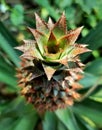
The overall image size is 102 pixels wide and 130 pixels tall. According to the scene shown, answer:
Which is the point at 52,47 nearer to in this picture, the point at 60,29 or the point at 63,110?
→ the point at 60,29

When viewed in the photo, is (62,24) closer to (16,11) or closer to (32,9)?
(16,11)

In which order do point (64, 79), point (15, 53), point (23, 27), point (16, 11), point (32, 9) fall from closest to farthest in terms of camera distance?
point (64, 79)
point (15, 53)
point (16, 11)
point (23, 27)
point (32, 9)

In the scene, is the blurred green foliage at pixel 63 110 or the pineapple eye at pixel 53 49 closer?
the pineapple eye at pixel 53 49

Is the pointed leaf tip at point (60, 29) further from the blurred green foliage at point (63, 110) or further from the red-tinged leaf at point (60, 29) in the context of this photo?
the blurred green foliage at point (63, 110)

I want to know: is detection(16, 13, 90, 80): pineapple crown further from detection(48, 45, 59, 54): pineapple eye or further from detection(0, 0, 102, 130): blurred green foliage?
detection(0, 0, 102, 130): blurred green foliage

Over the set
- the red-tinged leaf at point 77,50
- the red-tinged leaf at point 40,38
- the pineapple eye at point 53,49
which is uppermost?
the red-tinged leaf at point 40,38

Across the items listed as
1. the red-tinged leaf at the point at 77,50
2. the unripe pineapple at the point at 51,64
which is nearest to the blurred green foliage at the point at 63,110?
the unripe pineapple at the point at 51,64

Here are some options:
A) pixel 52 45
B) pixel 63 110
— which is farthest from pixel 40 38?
pixel 63 110

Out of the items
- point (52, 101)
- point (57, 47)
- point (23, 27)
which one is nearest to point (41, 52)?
point (57, 47)
